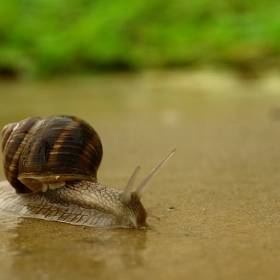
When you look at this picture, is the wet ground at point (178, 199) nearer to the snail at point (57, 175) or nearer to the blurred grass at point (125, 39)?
the snail at point (57, 175)

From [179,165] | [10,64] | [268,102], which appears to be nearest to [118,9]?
[10,64]

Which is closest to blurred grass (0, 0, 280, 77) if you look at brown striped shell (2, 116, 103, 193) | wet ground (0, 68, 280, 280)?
wet ground (0, 68, 280, 280)

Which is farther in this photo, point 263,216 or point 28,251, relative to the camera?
point 263,216

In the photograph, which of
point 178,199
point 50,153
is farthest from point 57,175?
point 178,199

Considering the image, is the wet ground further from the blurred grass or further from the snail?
the blurred grass

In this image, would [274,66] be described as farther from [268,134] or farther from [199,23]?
[268,134]

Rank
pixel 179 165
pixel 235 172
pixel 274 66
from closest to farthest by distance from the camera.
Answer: pixel 235 172 < pixel 179 165 < pixel 274 66

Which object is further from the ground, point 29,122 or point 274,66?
point 29,122
